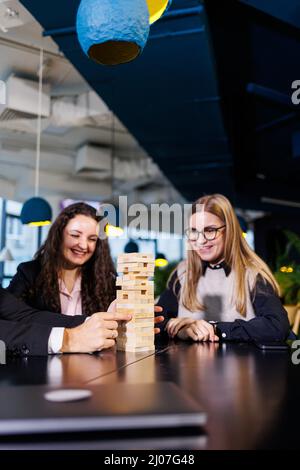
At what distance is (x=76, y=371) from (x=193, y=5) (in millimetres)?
2932

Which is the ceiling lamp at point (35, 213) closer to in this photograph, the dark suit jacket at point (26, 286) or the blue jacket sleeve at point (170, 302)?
the dark suit jacket at point (26, 286)

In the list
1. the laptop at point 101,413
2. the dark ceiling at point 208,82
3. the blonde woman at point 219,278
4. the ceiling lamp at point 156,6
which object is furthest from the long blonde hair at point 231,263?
the dark ceiling at point 208,82

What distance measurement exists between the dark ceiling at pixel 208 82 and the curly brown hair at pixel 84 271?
1.68 meters

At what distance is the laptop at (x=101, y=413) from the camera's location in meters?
0.57

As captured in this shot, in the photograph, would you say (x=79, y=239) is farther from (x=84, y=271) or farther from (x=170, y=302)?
(x=170, y=302)

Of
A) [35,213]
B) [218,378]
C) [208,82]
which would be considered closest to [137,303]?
[218,378]

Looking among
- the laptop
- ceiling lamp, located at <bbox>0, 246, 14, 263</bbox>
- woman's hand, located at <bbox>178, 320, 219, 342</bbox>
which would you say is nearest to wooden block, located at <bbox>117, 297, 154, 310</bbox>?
woman's hand, located at <bbox>178, 320, 219, 342</bbox>

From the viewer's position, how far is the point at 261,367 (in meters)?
1.13

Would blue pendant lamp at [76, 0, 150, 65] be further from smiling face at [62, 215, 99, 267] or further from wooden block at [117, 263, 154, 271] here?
smiling face at [62, 215, 99, 267]

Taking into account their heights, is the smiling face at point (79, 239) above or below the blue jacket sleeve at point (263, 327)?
above

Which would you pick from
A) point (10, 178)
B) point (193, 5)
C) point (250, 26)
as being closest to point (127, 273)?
point (193, 5)

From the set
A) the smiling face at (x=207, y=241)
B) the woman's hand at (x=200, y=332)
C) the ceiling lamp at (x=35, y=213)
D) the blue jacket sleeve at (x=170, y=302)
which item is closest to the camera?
the woman's hand at (x=200, y=332)

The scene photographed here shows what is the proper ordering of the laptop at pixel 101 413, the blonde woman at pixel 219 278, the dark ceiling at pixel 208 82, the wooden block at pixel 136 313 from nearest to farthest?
the laptop at pixel 101 413 → the wooden block at pixel 136 313 → the blonde woman at pixel 219 278 → the dark ceiling at pixel 208 82

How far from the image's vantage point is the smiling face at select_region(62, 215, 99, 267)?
7.54ft
